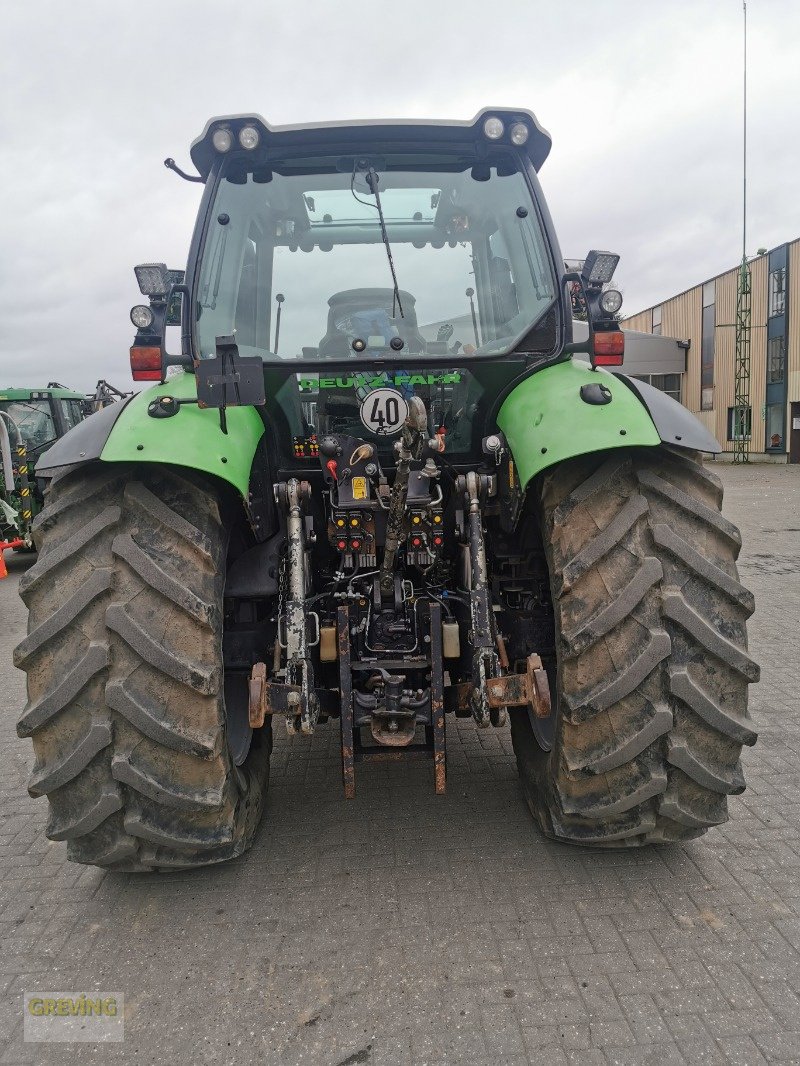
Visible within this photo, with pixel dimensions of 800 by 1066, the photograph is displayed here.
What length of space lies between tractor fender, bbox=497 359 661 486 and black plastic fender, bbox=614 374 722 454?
3 cm

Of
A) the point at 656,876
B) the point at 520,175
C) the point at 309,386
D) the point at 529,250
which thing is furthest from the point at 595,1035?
the point at 520,175

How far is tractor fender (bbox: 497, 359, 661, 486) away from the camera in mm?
2434

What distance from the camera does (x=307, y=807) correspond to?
10.9 feet

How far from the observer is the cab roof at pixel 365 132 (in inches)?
119

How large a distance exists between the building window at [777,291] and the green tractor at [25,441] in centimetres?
2675

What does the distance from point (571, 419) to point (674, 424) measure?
358 millimetres

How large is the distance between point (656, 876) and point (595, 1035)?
0.79 m

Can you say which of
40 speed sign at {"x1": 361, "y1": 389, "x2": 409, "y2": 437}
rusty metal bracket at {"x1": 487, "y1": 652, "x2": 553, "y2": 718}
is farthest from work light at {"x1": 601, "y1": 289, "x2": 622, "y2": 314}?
rusty metal bracket at {"x1": 487, "y1": 652, "x2": 553, "y2": 718}

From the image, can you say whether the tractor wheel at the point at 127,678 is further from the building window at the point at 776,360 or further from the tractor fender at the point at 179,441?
the building window at the point at 776,360

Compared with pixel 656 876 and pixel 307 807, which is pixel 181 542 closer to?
pixel 307 807

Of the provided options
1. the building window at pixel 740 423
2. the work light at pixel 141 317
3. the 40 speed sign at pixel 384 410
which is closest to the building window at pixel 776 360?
the building window at pixel 740 423

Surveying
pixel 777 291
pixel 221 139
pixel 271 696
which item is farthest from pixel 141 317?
pixel 777 291

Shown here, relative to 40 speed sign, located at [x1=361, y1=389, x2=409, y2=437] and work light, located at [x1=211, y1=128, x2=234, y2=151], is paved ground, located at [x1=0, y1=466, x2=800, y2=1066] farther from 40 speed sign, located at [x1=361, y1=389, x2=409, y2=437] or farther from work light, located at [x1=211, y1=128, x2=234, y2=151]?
work light, located at [x1=211, y1=128, x2=234, y2=151]

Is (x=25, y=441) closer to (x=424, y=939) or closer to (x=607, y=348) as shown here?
(x=607, y=348)
